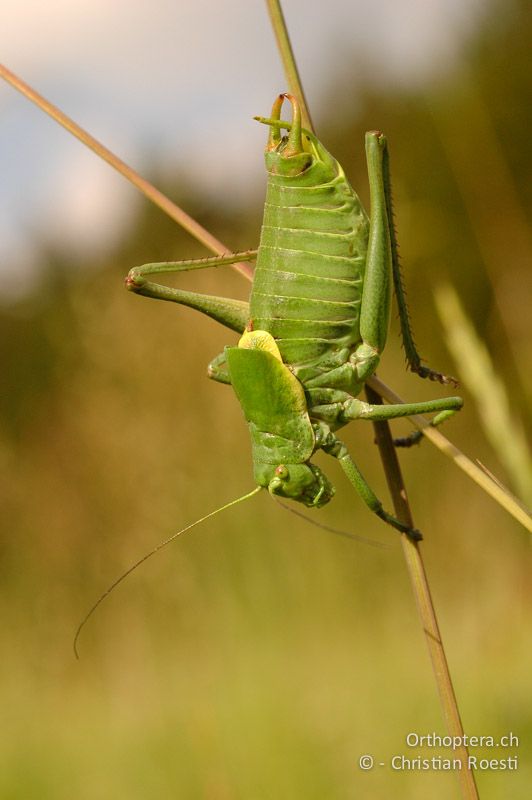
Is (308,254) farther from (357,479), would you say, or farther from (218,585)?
(218,585)

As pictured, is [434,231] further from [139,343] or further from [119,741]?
[119,741]

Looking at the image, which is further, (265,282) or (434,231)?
(434,231)

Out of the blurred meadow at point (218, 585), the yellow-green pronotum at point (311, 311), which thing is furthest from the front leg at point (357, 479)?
the blurred meadow at point (218, 585)

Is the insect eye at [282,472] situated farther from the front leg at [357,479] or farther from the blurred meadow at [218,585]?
the blurred meadow at [218,585]

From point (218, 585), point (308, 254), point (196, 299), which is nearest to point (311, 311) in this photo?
point (308, 254)

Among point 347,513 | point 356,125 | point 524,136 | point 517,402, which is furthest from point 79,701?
point 356,125

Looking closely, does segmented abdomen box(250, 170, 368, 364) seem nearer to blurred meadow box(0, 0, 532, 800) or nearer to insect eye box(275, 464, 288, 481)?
insect eye box(275, 464, 288, 481)

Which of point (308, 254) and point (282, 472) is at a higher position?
point (308, 254)
